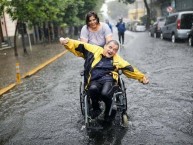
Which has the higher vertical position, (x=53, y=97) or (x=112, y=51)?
(x=112, y=51)

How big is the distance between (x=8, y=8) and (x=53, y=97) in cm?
1009

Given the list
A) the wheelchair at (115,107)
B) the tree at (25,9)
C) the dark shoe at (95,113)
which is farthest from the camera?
the tree at (25,9)

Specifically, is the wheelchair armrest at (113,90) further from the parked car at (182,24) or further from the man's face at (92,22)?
the parked car at (182,24)

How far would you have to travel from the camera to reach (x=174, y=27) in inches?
821

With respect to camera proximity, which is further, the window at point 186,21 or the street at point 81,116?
the window at point 186,21

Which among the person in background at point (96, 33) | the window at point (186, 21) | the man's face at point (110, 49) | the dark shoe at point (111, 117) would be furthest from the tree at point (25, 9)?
the dark shoe at point (111, 117)

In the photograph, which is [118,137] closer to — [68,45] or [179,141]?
[179,141]

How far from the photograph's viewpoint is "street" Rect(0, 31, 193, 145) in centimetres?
500

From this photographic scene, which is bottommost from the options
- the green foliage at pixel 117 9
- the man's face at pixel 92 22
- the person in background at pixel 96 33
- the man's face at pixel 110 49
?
the green foliage at pixel 117 9

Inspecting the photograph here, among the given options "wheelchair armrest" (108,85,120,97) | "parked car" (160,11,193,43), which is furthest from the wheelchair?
"parked car" (160,11,193,43)

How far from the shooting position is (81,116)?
6191 mm

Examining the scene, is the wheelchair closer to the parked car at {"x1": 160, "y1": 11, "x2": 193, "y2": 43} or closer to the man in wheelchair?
the man in wheelchair

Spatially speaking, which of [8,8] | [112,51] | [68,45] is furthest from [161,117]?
[8,8]

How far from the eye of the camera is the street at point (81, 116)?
500cm
